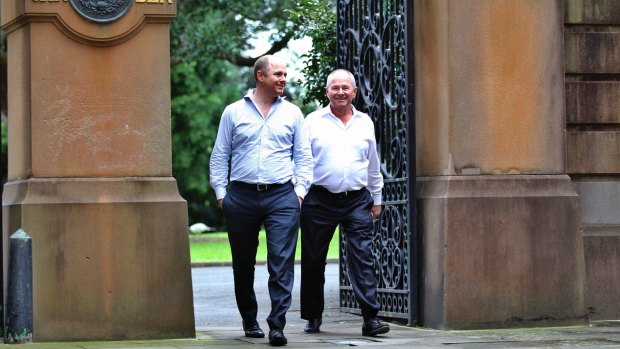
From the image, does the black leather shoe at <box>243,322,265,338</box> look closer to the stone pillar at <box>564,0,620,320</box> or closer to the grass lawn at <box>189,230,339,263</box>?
the stone pillar at <box>564,0,620,320</box>

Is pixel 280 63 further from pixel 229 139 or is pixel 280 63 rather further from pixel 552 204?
pixel 552 204

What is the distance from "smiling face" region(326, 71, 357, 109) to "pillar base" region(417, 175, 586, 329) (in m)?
1.21

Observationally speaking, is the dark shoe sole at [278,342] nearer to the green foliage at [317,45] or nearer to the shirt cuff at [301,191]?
the shirt cuff at [301,191]

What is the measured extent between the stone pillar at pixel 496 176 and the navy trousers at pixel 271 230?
61.0 inches

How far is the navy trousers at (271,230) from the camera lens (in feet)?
31.0

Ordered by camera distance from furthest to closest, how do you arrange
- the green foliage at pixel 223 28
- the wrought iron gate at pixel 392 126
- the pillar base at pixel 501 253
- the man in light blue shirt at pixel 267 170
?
the green foliage at pixel 223 28, the wrought iron gate at pixel 392 126, the pillar base at pixel 501 253, the man in light blue shirt at pixel 267 170

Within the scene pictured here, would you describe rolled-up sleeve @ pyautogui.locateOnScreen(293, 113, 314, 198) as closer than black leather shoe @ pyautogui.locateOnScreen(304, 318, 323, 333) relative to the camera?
Yes

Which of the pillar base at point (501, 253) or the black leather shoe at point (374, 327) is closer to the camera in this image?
the black leather shoe at point (374, 327)


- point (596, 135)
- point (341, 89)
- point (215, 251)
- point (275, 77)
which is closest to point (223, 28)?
point (215, 251)

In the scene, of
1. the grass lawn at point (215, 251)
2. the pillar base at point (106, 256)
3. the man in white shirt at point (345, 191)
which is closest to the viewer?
the pillar base at point (106, 256)

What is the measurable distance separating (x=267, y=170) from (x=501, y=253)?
223 cm

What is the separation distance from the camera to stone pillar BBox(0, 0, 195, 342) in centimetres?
941

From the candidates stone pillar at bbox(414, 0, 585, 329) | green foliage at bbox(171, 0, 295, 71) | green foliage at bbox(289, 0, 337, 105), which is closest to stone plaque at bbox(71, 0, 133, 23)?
stone pillar at bbox(414, 0, 585, 329)

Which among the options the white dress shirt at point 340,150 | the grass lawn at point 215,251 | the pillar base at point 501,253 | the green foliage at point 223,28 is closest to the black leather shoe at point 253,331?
the white dress shirt at point 340,150
